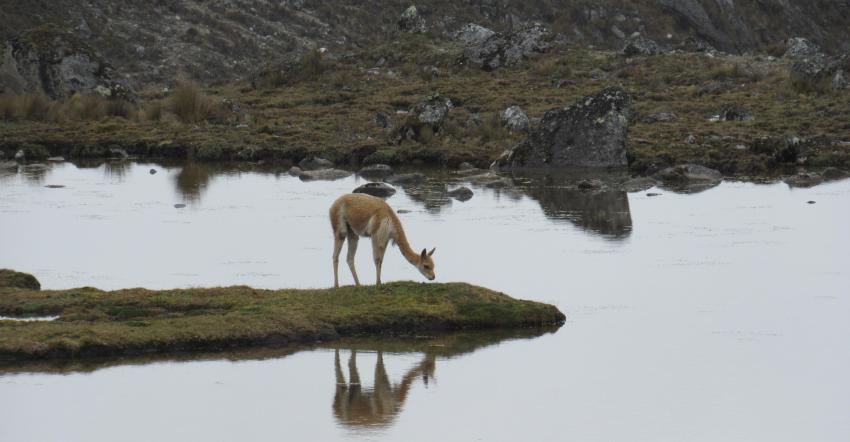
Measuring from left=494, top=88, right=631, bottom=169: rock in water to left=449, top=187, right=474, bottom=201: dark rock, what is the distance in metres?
6.33

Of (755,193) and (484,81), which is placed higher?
(484,81)

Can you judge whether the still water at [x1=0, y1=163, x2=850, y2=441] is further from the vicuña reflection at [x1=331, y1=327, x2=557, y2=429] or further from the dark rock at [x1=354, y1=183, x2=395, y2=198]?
the dark rock at [x1=354, y1=183, x2=395, y2=198]

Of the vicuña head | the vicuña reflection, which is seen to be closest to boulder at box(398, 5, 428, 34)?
the vicuña head

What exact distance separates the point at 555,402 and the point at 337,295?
450 cm

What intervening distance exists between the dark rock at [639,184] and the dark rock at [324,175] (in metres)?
7.77

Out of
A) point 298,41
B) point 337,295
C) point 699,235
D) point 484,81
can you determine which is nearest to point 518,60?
point 484,81

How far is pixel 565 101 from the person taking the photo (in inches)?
1873

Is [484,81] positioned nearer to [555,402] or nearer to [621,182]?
[621,182]

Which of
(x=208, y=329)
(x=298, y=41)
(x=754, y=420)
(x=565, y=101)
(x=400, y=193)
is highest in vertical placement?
(x=298, y=41)

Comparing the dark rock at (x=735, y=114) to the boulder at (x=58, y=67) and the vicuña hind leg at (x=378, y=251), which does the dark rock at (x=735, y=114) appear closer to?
the boulder at (x=58, y=67)

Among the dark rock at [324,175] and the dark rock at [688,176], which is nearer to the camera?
the dark rock at [688,176]

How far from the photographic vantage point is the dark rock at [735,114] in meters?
43.0

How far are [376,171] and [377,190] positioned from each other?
5140 mm

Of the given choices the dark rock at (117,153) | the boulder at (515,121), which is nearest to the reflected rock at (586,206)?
the boulder at (515,121)
